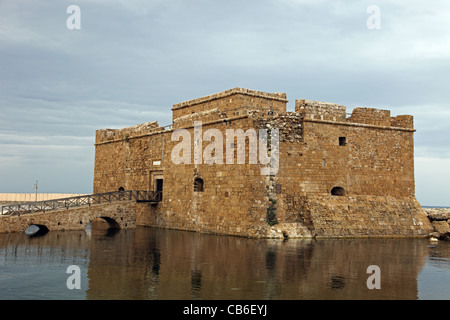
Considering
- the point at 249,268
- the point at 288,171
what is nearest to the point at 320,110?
the point at 288,171

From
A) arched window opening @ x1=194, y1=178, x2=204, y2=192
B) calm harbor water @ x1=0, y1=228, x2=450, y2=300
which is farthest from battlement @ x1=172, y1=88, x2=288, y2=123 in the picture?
calm harbor water @ x1=0, y1=228, x2=450, y2=300

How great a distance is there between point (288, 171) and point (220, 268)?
28.3 feet

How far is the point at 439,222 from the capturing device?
2108 centimetres

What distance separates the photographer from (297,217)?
19203 mm

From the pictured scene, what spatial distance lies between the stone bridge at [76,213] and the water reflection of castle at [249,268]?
12.5ft

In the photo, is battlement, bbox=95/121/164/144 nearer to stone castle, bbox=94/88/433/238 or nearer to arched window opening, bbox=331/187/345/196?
stone castle, bbox=94/88/433/238

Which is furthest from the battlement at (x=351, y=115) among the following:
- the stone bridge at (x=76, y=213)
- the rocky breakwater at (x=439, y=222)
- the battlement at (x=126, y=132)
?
the stone bridge at (x=76, y=213)

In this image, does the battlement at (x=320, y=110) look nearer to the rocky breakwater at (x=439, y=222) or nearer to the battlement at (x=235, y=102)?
the battlement at (x=235, y=102)

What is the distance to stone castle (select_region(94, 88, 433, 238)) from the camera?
62.2ft

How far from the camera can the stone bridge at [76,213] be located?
19719 millimetres

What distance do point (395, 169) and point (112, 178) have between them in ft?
58.3

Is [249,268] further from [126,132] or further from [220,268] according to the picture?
[126,132]
